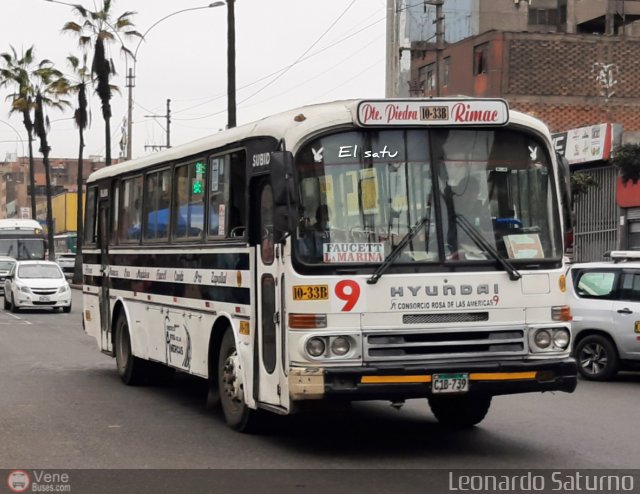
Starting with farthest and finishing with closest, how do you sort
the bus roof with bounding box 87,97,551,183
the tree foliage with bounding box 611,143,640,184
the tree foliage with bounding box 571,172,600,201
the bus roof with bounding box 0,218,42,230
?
1. the bus roof with bounding box 0,218,42,230
2. the tree foliage with bounding box 571,172,600,201
3. the tree foliage with bounding box 611,143,640,184
4. the bus roof with bounding box 87,97,551,183

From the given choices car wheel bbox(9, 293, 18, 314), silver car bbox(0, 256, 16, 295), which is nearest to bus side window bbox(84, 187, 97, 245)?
car wheel bbox(9, 293, 18, 314)

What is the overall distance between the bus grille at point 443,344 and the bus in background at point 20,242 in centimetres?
4301

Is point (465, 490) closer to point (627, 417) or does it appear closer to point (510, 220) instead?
point (510, 220)

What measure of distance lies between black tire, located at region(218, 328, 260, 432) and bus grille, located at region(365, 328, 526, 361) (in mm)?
1751

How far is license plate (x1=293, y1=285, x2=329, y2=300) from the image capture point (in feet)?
31.6

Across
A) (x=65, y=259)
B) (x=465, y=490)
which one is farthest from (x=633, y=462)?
(x=65, y=259)

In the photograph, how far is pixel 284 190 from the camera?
9.48 m

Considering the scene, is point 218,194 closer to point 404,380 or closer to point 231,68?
point 404,380

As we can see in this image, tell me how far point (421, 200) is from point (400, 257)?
1.61 feet

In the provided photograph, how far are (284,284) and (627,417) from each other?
4573 mm

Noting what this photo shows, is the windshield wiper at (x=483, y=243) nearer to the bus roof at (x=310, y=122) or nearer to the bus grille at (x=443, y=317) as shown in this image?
the bus grille at (x=443, y=317)

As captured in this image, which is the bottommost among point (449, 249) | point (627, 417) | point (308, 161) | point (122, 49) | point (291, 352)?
point (627, 417)

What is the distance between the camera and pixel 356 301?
31.6 ft

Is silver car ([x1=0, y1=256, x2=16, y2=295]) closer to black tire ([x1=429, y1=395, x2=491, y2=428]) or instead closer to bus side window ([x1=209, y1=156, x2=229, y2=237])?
bus side window ([x1=209, y1=156, x2=229, y2=237])
